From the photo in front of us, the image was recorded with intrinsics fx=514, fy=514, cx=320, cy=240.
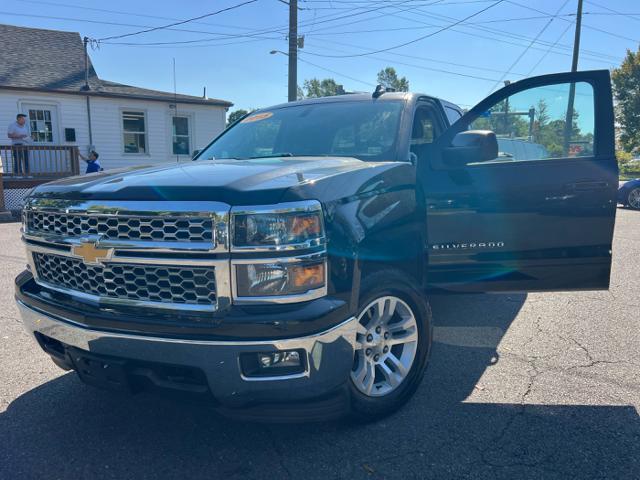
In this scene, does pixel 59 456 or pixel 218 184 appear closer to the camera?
pixel 218 184

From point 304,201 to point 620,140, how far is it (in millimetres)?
36410

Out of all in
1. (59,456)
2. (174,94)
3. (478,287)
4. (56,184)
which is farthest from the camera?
(174,94)

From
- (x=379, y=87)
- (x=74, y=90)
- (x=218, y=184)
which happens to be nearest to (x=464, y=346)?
(x=379, y=87)

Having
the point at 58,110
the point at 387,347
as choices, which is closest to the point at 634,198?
the point at 387,347

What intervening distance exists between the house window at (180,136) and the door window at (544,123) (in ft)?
52.4

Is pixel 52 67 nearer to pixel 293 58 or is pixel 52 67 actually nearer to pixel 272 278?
pixel 293 58

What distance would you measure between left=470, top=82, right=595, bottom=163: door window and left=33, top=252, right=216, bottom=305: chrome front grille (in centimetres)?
245

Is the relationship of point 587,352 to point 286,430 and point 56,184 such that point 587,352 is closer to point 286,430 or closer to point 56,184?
point 286,430

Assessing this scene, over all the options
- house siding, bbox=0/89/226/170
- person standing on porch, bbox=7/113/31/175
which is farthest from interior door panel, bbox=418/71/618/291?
house siding, bbox=0/89/226/170

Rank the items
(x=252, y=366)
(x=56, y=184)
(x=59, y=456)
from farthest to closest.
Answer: (x=56, y=184) < (x=59, y=456) < (x=252, y=366)

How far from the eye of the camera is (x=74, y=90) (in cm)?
1603

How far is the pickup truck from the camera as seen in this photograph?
7.40 ft

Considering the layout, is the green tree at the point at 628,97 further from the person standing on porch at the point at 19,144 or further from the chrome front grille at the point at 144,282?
the chrome front grille at the point at 144,282

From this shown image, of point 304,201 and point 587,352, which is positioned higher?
point 304,201
